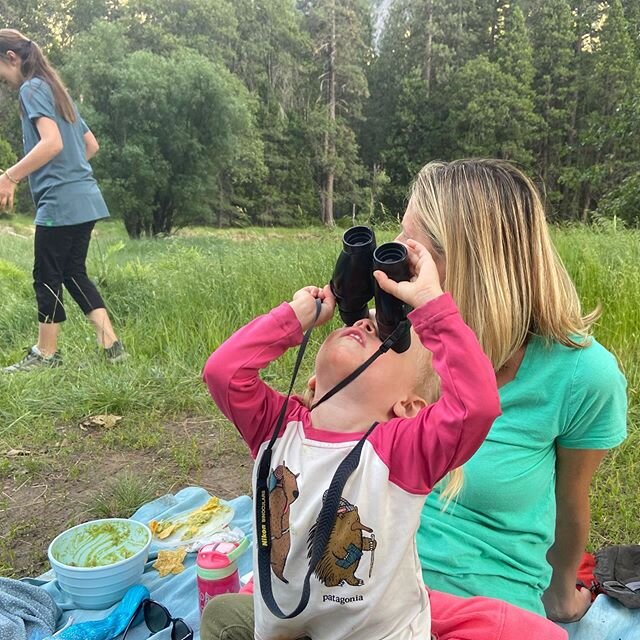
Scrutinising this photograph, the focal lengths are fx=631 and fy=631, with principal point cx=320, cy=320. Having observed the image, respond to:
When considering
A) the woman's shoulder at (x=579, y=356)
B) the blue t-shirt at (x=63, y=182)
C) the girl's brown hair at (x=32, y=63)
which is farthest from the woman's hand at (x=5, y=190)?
the woman's shoulder at (x=579, y=356)

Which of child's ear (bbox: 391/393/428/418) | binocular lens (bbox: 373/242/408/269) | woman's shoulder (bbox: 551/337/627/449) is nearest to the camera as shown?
binocular lens (bbox: 373/242/408/269)

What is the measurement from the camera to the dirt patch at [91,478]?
2625 millimetres

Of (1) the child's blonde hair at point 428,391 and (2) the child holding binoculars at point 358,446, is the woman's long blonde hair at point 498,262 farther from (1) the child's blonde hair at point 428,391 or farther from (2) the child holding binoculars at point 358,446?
(2) the child holding binoculars at point 358,446

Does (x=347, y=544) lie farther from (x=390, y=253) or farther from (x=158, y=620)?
(x=158, y=620)

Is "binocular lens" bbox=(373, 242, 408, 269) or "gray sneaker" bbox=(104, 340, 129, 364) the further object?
"gray sneaker" bbox=(104, 340, 129, 364)

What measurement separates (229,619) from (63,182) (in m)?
3.35

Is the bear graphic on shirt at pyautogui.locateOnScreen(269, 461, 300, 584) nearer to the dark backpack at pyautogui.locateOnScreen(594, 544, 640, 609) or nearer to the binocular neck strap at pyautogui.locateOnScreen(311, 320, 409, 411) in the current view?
the binocular neck strap at pyautogui.locateOnScreen(311, 320, 409, 411)

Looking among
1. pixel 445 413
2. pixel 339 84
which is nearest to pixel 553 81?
pixel 339 84

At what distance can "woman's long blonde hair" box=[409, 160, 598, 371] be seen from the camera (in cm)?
146

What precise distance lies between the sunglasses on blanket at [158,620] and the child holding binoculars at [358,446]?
826 mm

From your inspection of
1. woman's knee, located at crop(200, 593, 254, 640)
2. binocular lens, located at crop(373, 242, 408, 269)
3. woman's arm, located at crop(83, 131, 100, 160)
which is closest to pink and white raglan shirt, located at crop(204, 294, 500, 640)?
binocular lens, located at crop(373, 242, 408, 269)

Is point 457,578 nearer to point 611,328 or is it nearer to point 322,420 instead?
point 322,420

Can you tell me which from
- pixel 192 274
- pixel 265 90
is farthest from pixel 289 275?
pixel 265 90

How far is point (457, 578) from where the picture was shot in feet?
4.96
